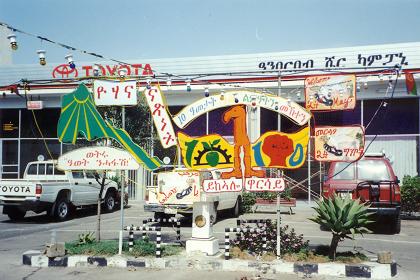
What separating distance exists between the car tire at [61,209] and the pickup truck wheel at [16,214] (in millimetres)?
1634

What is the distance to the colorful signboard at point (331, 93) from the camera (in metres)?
9.89

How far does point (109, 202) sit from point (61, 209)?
327cm

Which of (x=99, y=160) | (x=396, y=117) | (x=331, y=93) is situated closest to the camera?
(x=99, y=160)

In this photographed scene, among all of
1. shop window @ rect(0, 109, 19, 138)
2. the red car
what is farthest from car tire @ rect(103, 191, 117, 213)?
the red car

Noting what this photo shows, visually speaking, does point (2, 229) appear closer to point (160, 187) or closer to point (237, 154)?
point (160, 187)

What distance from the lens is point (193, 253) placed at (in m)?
9.20

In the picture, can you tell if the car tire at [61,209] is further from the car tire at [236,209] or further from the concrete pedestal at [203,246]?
the concrete pedestal at [203,246]

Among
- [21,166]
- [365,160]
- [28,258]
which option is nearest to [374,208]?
[365,160]

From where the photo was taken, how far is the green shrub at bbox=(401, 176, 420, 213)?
16422mm

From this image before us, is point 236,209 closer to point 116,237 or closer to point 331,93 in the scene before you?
point 116,237

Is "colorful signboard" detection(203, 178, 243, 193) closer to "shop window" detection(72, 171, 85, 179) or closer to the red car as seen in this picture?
the red car

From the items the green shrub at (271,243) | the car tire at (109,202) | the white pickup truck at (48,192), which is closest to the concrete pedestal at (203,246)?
the green shrub at (271,243)

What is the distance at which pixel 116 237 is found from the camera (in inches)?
472

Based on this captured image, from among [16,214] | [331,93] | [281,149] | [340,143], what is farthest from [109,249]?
[16,214]
